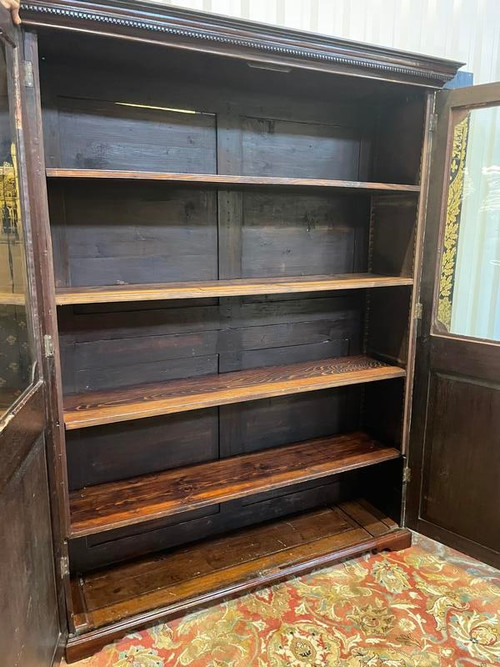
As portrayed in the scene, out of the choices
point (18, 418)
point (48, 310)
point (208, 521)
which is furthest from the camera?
point (208, 521)

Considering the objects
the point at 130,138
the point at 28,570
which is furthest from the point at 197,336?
the point at 28,570

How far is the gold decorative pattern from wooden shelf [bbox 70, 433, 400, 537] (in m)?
0.74

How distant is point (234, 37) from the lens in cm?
162

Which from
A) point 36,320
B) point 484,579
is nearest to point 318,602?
point 484,579

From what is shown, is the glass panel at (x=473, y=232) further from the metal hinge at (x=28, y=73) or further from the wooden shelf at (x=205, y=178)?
the metal hinge at (x=28, y=73)

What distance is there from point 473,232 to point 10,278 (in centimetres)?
195

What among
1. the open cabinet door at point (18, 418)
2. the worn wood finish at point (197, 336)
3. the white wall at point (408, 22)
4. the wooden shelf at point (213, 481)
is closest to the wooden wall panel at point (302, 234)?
the worn wood finish at point (197, 336)

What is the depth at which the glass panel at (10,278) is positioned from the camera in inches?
52.5

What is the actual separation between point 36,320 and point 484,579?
2.14 m

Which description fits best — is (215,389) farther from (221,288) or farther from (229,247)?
(229,247)

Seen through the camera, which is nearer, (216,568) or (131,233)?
(131,233)

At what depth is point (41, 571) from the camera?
1.53 metres

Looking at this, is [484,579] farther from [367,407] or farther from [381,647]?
[367,407]

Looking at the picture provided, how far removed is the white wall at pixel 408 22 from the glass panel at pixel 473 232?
568 mm
